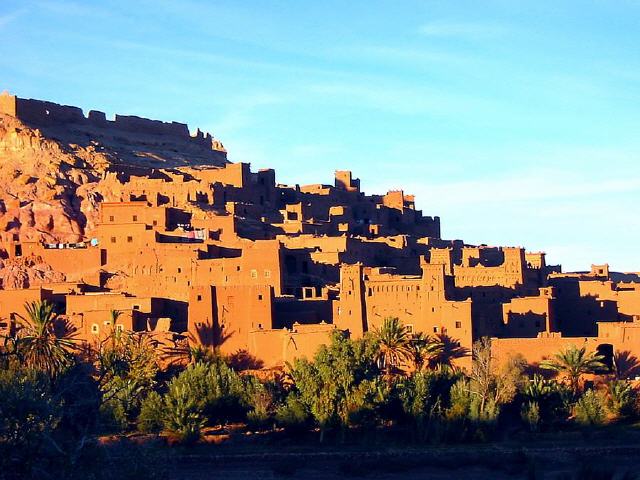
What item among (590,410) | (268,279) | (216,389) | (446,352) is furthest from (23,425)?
(268,279)

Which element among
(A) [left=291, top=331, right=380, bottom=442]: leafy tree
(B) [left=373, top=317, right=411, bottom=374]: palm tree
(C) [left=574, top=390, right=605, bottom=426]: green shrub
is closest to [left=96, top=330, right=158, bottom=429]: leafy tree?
(A) [left=291, top=331, right=380, bottom=442]: leafy tree

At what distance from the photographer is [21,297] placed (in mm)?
43562

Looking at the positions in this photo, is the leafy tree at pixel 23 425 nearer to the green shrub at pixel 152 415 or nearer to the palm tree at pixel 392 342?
the green shrub at pixel 152 415

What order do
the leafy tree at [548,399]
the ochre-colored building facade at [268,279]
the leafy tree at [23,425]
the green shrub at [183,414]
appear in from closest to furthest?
the leafy tree at [23,425]
the green shrub at [183,414]
the leafy tree at [548,399]
the ochre-colored building facade at [268,279]

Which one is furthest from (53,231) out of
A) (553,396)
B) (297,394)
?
(553,396)

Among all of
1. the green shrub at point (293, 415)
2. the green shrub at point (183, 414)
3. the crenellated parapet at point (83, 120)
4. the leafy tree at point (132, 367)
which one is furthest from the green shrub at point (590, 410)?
the crenellated parapet at point (83, 120)

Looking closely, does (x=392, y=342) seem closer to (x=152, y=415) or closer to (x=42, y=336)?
(x=152, y=415)

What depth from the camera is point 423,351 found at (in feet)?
134

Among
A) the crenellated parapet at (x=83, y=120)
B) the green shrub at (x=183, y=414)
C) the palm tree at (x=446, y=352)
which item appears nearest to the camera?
the green shrub at (x=183, y=414)

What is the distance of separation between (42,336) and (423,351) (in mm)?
12145

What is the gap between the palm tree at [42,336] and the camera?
38344 millimetres

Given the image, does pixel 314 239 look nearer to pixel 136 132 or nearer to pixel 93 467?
pixel 136 132

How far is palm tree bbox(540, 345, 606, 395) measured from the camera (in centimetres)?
3991

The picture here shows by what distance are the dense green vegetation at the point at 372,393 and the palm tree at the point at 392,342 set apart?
0.11 feet
